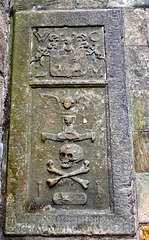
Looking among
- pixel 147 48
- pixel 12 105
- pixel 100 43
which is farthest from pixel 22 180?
pixel 147 48

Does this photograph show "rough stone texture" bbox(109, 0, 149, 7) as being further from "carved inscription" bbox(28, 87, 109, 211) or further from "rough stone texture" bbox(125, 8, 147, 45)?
"carved inscription" bbox(28, 87, 109, 211)

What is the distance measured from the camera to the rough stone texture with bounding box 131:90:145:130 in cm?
180

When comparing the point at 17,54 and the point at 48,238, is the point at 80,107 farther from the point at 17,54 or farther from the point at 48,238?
the point at 48,238

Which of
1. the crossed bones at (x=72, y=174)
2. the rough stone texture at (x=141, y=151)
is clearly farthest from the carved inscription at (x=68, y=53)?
the crossed bones at (x=72, y=174)

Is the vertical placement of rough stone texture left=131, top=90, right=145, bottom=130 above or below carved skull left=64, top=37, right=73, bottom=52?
below

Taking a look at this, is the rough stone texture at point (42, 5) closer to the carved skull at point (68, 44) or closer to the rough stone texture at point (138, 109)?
the carved skull at point (68, 44)

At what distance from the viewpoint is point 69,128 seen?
1.74 m

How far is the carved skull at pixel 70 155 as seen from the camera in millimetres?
1684

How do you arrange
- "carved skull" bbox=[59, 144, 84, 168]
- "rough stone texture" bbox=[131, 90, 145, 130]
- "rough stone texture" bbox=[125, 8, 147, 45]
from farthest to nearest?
"rough stone texture" bbox=[125, 8, 147, 45] → "rough stone texture" bbox=[131, 90, 145, 130] → "carved skull" bbox=[59, 144, 84, 168]

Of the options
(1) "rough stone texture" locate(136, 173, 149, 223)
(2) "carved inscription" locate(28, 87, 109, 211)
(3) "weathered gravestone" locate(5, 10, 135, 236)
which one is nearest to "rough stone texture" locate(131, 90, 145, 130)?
(3) "weathered gravestone" locate(5, 10, 135, 236)

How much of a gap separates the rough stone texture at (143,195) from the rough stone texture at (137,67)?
758mm

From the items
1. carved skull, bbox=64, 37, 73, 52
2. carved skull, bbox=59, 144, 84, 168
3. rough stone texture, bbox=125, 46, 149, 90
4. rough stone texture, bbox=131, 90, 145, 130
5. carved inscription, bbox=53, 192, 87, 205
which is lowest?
carved inscription, bbox=53, 192, 87, 205

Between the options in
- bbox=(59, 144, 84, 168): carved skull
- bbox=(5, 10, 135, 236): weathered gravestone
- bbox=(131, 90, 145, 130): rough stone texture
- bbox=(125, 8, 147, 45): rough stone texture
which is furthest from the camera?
bbox=(125, 8, 147, 45): rough stone texture

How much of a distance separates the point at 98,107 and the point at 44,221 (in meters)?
0.97
